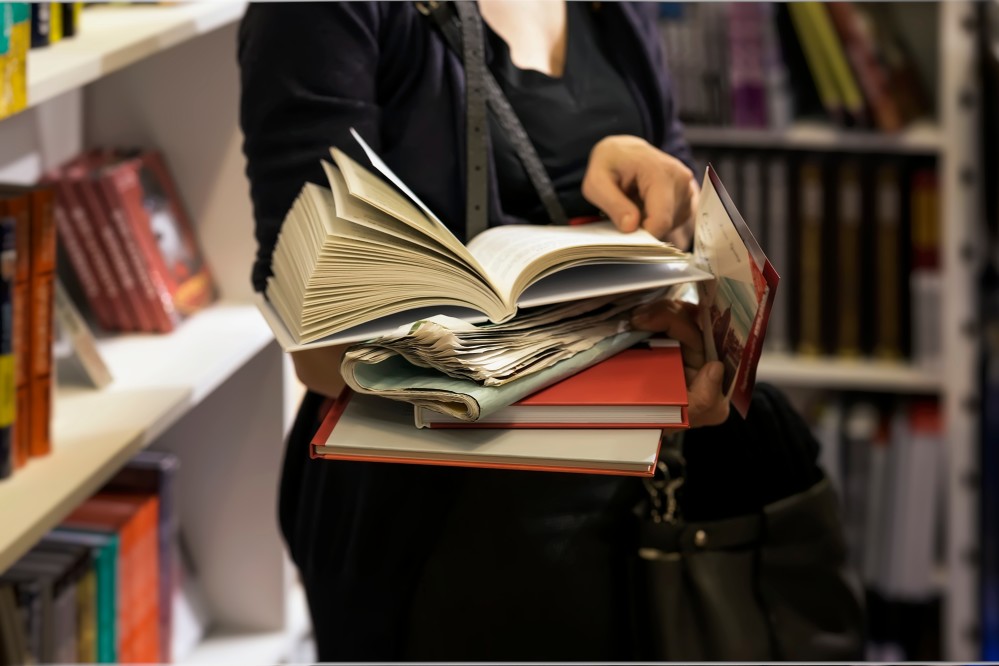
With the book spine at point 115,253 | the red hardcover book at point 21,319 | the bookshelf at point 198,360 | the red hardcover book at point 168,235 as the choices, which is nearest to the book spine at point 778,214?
the bookshelf at point 198,360

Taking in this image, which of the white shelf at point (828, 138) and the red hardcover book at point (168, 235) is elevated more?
the white shelf at point (828, 138)

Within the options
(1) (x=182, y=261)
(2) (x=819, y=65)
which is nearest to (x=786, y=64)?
(2) (x=819, y=65)

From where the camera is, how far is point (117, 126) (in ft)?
5.15

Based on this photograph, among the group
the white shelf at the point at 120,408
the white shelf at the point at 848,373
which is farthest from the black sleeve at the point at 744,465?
the white shelf at the point at 848,373

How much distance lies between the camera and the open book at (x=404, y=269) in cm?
79

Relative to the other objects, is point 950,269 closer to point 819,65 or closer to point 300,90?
point 819,65

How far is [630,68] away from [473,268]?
0.38m

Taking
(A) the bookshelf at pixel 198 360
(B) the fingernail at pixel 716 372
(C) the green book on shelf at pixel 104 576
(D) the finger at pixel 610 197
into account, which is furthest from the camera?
(C) the green book on shelf at pixel 104 576

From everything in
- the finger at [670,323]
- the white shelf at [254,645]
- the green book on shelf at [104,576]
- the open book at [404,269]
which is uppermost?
the open book at [404,269]

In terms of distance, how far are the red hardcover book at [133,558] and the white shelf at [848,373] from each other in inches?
42.1

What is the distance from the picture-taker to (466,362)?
0.74 meters

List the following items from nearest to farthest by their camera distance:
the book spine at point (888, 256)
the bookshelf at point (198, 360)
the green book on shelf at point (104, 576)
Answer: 1. the bookshelf at point (198, 360)
2. the green book on shelf at point (104, 576)
3. the book spine at point (888, 256)

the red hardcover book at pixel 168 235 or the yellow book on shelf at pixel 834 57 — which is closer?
the red hardcover book at pixel 168 235

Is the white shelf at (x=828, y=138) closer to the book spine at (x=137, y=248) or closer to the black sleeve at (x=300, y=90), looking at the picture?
the book spine at (x=137, y=248)
